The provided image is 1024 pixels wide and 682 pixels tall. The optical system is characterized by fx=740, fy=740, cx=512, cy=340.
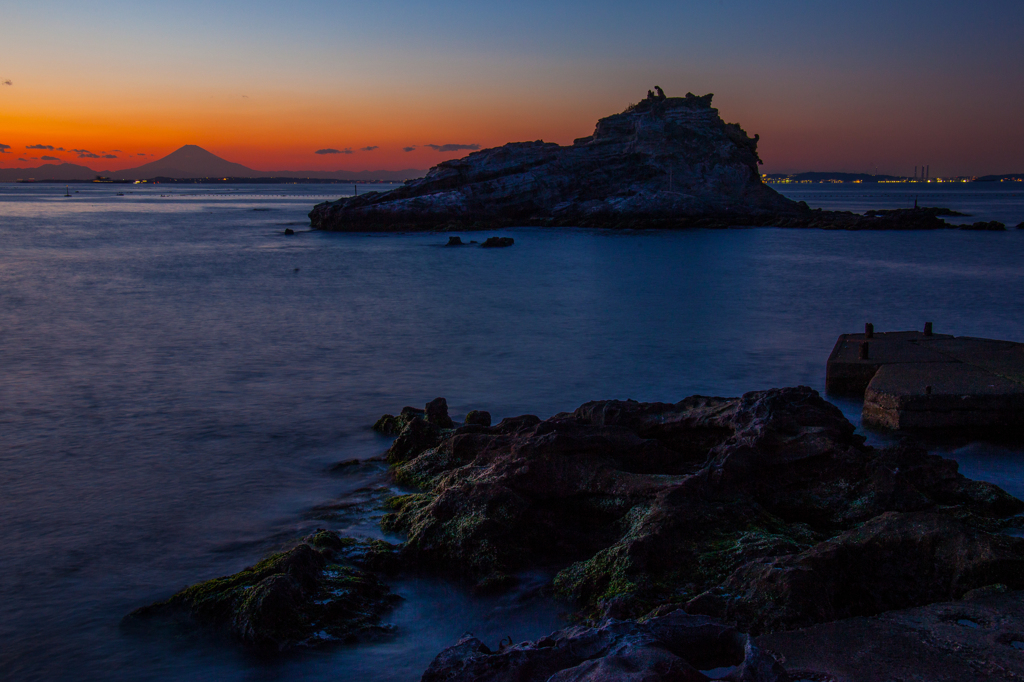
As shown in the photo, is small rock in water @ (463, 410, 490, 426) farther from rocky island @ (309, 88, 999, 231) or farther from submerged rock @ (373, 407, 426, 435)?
rocky island @ (309, 88, 999, 231)

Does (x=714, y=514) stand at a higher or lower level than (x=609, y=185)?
lower

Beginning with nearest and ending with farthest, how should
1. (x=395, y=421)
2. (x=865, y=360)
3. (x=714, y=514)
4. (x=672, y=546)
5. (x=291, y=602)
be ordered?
(x=291, y=602), (x=672, y=546), (x=714, y=514), (x=395, y=421), (x=865, y=360)

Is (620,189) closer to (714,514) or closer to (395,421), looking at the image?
(395,421)

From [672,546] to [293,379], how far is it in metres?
7.32

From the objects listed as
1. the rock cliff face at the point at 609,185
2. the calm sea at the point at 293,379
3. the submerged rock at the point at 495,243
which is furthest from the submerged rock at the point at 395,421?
the rock cliff face at the point at 609,185

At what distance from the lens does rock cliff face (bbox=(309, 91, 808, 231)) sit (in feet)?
170

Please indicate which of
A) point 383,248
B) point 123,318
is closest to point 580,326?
point 123,318

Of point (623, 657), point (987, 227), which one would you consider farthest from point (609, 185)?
point (623, 657)

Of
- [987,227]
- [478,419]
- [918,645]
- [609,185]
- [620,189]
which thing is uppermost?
[609,185]

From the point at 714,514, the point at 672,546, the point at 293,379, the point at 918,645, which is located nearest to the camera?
the point at 918,645

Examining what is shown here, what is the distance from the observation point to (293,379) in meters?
10.2

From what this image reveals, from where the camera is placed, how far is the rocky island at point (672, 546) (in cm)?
270

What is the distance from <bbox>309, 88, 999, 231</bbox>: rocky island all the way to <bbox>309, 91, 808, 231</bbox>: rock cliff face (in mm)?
82

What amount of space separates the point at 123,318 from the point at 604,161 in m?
47.8
